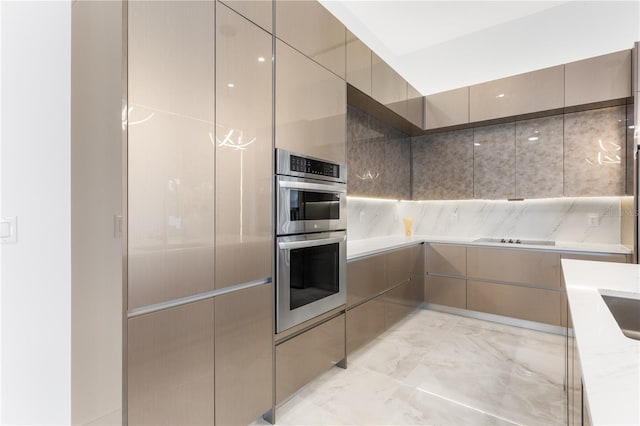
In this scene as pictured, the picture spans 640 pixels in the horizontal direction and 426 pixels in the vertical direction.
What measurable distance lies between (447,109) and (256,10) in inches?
111

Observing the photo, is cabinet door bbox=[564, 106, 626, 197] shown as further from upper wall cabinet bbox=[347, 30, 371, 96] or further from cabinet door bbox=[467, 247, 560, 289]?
upper wall cabinet bbox=[347, 30, 371, 96]

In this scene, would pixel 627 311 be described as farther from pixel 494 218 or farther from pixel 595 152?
pixel 494 218

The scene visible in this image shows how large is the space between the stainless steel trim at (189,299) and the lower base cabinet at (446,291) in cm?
267

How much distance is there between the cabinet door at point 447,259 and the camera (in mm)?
3635

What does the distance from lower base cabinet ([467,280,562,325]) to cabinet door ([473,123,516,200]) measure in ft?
3.58

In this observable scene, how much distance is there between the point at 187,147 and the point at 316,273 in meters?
1.17

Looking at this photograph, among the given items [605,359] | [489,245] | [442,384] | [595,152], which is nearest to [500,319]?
[489,245]

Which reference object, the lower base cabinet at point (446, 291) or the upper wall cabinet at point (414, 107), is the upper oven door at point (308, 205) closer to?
the upper wall cabinet at point (414, 107)

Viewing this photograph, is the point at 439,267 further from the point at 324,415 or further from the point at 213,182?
the point at 213,182

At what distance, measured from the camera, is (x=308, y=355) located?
6.84 ft

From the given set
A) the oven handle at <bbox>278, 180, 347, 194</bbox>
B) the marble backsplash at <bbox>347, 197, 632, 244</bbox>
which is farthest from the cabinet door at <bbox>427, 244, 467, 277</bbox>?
the oven handle at <bbox>278, 180, 347, 194</bbox>

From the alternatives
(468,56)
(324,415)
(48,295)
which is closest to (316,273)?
(324,415)

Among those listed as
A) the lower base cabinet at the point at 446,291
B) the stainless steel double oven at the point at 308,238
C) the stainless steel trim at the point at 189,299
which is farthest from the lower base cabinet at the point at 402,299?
the stainless steel trim at the point at 189,299

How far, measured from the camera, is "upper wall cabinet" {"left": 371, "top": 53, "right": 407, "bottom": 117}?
290cm
